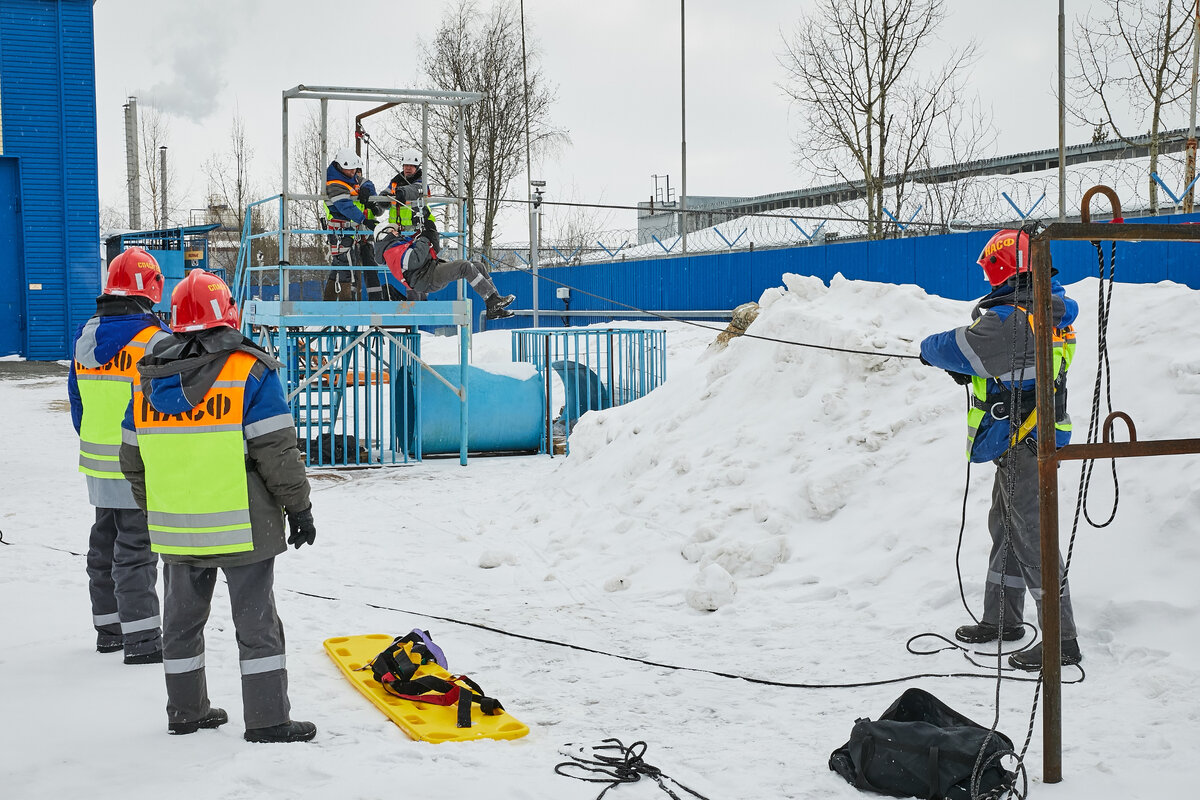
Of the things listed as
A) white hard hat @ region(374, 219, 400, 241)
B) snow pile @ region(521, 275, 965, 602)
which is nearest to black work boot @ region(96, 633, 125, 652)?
snow pile @ region(521, 275, 965, 602)

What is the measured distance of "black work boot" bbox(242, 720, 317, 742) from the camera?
427cm

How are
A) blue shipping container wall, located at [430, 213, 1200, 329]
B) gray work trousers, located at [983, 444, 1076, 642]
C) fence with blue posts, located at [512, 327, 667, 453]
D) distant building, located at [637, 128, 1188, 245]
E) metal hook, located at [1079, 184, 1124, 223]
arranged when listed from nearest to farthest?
metal hook, located at [1079, 184, 1124, 223] → gray work trousers, located at [983, 444, 1076, 642] → fence with blue posts, located at [512, 327, 667, 453] → blue shipping container wall, located at [430, 213, 1200, 329] → distant building, located at [637, 128, 1188, 245]

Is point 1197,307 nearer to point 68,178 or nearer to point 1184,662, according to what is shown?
point 1184,662

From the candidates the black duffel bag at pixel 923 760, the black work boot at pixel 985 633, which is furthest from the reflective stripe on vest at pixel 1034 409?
the black duffel bag at pixel 923 760

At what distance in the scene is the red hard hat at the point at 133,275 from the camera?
542 centimetres

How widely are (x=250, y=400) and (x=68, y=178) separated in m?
27.1

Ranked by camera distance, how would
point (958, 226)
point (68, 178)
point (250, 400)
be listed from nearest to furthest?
point (250, 400) < point (958, 226) < point (68, 178)

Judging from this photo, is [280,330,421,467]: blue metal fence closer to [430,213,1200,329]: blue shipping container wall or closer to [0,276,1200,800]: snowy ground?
[0,276,1200,800]: snowy ground

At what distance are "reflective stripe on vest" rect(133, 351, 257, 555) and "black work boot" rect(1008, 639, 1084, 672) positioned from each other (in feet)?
12.1

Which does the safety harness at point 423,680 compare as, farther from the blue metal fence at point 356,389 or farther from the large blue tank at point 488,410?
the large blue tank at point 488,410

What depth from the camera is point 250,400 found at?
425cm

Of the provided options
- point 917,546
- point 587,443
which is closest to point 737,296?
point 587,443

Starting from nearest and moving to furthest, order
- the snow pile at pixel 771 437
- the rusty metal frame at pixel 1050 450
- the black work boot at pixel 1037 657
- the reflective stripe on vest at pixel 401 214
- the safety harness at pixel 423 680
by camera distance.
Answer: the rusty metal frame at pixel 1050 450 < the safety harness at pixel 423 680 < the black work boot at pixel 1037 657 < the snow pile at pixel 771 437 < the reflective stripe on vest at pixel 401 214

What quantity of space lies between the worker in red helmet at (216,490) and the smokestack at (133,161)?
4436cm
